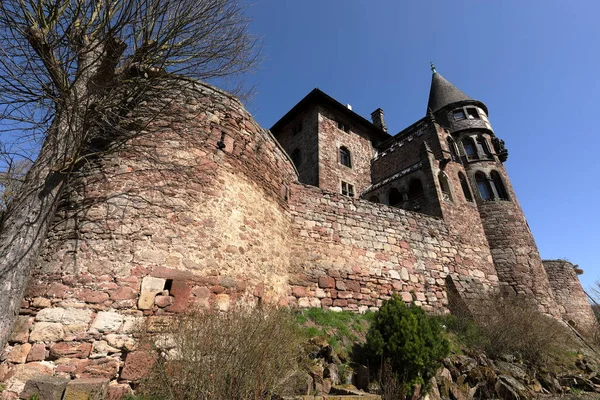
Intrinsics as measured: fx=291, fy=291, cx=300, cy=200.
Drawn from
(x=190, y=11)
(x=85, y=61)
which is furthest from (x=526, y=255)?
(x=85, y=61)

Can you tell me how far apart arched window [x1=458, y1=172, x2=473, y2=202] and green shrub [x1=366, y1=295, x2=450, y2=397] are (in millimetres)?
9277

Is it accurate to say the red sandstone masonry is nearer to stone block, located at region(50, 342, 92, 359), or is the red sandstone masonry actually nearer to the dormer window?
stone block, located at region(50, 342, 92, 359)

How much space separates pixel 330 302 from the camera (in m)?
7.66

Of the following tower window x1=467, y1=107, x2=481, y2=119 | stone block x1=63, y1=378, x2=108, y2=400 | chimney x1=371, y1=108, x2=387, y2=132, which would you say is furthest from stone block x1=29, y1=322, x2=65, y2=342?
chimney x1=371, y1=108, x2=387, y2=132

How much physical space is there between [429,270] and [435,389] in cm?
481

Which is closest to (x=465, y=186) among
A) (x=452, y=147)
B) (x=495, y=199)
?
(x=495, y=199)

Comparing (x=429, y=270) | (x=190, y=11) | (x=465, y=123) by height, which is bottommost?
(x=429, y=270)

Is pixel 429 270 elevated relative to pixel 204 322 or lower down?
elevated

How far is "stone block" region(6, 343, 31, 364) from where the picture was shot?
11.6ft

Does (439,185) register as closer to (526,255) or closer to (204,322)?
(526,255)

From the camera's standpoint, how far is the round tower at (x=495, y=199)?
1154 cm

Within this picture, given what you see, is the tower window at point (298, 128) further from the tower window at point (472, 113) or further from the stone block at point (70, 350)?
the stone block at point (70, 350)

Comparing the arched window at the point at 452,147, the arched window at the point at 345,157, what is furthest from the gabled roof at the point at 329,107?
the arched window at the point at 452,147

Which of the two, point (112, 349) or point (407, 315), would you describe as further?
point (407, 315)
